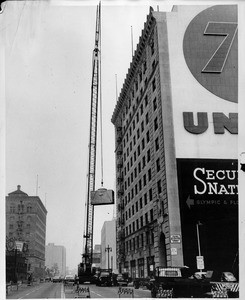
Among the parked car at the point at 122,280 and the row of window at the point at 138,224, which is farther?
the row of window at the point at 138,224

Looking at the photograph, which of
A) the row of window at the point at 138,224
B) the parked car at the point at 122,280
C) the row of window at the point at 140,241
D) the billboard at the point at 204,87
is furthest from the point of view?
the row of window at the point at 138,224

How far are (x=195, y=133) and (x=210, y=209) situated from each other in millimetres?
4016

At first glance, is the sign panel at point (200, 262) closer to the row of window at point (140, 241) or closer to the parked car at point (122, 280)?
the row of window at point (140, 241)

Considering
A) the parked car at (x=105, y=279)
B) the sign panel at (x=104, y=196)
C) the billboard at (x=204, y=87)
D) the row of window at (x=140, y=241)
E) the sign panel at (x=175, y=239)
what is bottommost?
the parked car at (x=105, y=279)

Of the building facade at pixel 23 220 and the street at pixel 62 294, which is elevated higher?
the building facade at pixel 23 220

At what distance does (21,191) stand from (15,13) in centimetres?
831

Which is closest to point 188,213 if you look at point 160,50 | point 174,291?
point 174,291

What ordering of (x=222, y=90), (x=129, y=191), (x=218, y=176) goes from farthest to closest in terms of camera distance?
1. (x=129, y=191)
2. (x=222, y=90)
3. (x=218, y=176)

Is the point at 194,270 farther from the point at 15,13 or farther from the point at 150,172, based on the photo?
the point at 15,13

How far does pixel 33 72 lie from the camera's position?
546 inches

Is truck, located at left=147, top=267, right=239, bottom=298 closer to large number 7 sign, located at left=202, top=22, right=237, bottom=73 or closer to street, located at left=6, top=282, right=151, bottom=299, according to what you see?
street, located at left=6, top=282, right=151, bottom=299

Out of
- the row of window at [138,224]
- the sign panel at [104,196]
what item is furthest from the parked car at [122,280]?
the sign panel at [104,196]

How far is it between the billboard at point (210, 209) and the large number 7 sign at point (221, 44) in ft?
15.4

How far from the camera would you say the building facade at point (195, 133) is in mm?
17797
